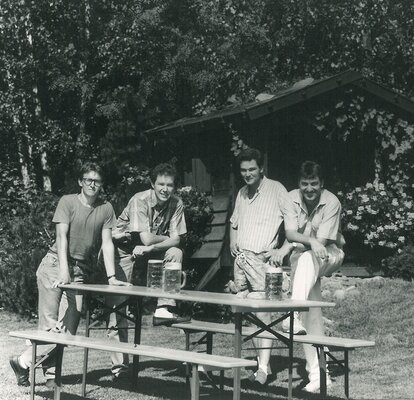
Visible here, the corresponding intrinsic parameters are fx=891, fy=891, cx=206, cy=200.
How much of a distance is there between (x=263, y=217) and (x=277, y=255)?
0.46 metres

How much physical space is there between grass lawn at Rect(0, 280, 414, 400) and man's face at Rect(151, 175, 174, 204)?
1627 mm

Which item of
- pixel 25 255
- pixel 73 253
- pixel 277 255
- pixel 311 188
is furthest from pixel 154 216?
pixel 25 255

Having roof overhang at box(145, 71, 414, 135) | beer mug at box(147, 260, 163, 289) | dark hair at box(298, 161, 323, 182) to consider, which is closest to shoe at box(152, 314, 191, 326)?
beer mug at box(147, 260, 163, 289)

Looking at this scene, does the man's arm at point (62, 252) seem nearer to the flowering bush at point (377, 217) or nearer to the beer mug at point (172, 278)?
the beer mug at point (172, 278)

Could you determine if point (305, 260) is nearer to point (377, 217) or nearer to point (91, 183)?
point (91, 183)

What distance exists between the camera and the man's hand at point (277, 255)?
7259 mm

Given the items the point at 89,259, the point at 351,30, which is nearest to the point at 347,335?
the point at 89,259

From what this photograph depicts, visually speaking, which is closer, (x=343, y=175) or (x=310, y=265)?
(x=310, y=265)

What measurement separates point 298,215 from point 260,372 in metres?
1.36

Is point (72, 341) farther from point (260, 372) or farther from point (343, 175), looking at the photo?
point (343, 175)

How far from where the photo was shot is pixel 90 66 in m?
24.4

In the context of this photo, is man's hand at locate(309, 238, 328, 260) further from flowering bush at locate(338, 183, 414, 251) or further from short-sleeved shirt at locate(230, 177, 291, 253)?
flowering bush at locate(338, 183, 414, 251)

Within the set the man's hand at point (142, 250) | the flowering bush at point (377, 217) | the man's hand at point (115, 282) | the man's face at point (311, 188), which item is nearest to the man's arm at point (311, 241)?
the man's face at point (311, 188)

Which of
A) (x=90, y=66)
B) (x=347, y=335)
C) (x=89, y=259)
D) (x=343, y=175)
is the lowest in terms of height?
(x=347, y=335)
